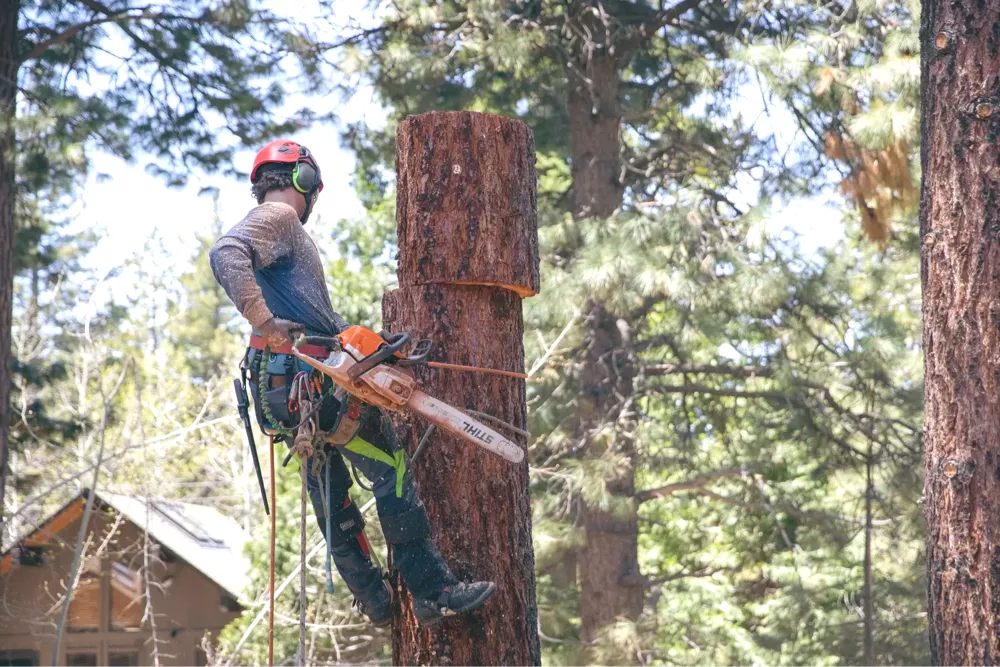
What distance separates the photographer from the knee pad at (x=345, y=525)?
441 cm

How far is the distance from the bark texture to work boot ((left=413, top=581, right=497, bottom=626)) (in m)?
1.05

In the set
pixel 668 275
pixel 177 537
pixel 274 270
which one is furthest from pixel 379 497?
pixel 177 537

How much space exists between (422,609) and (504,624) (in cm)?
29

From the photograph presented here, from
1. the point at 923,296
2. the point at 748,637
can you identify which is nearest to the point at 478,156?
the point at 923,296

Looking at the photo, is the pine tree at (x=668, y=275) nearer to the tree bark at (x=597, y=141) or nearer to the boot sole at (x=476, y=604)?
the tree bark at (x=597, y=141)

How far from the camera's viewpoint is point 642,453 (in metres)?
12.4

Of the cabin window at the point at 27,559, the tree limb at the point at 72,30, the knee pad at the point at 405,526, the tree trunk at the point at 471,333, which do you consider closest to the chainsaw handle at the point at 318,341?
the tree trunk at the point at 471,333

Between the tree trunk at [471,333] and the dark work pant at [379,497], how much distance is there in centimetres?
10

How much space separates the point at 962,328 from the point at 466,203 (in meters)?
2.38

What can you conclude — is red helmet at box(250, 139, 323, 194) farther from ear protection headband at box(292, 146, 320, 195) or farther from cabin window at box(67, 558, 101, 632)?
cabin window at box(67, 558, 101, 632)

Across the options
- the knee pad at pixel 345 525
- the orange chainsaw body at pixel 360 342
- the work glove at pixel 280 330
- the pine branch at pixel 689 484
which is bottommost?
the pine branch at pixel 689 484

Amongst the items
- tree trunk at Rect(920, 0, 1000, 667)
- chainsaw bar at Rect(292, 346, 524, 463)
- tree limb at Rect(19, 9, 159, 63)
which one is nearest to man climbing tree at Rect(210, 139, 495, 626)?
chainsaw bar at Rect(292, 346, 524, 463)

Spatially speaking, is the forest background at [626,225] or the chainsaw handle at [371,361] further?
the forest background at [626,225]

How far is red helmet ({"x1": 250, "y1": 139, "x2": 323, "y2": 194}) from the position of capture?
14.3 ft
